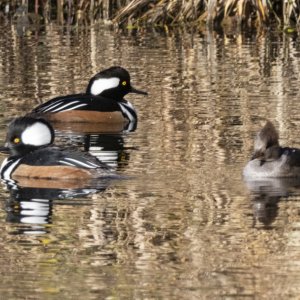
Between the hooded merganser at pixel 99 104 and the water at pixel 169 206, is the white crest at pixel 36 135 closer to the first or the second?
the water at pixel 169 206

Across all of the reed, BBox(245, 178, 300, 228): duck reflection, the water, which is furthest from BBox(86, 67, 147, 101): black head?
the reed

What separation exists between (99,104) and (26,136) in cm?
374

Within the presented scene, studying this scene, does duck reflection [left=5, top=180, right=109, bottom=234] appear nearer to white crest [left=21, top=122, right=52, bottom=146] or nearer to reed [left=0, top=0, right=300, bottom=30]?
white crest [left=21, top=122, right=52, bottom=146]

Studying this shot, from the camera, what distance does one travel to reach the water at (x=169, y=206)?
7.37m

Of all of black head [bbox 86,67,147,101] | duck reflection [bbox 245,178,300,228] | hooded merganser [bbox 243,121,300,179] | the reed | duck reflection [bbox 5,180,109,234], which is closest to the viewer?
duck reflection [bbox 5,180,109,234]

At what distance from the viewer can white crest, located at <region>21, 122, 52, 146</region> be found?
10.8 m

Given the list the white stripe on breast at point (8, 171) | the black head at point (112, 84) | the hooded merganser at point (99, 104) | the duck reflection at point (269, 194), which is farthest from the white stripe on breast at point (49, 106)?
the duck reflection at point (269, 194)

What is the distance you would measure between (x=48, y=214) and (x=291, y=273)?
7.55 feet

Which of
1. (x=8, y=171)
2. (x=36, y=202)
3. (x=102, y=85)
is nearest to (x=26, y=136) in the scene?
→ (x=8, y=171)

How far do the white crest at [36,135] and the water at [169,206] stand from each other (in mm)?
701

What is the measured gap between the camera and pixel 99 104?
1449 cm

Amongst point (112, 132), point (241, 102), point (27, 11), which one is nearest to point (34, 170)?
point (112, 132)

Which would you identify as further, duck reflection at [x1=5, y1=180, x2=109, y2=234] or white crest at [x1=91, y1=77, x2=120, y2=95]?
white crest at [x1=91, y1=77, x2=120, y2=95]

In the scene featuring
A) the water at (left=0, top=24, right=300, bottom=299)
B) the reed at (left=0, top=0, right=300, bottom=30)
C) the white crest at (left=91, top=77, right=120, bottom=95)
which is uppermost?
the reed at (left=0, top=0, right=300, bottom=30)
